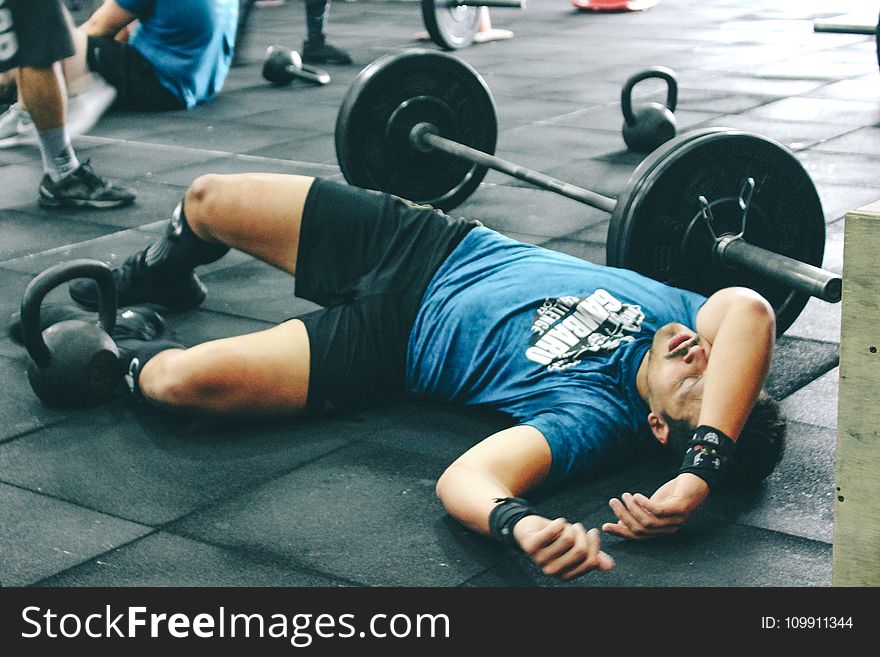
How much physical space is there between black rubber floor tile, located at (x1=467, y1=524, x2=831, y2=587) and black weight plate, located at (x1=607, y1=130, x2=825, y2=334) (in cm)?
80

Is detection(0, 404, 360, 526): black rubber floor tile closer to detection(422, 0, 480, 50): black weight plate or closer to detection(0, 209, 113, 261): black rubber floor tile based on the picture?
detection(0, 209, 113, 261): black rubber floor tile

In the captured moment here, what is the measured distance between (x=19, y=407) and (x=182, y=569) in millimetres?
811

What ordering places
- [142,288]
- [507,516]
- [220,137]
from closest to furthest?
1. [507,516]
2. [142,288]
3. [220,137]

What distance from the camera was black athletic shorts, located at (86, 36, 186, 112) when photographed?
18.0 ft

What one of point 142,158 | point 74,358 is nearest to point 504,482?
point 74,358

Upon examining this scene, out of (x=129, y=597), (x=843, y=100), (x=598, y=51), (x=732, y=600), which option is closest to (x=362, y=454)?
(x=129, y=597)

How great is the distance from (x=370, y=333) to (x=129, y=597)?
30.1 inches

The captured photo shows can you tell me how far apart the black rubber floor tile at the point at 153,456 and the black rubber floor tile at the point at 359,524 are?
63mm

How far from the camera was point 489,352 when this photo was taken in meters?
2.31

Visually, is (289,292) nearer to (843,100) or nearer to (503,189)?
(503,189)

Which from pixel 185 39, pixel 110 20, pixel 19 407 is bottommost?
pixel 19 407

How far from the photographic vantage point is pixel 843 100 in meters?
5.62

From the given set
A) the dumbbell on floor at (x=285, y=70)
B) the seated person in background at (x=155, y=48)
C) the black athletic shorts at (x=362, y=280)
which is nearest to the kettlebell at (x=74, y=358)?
the black athletic shorts at (x=362, y=280)

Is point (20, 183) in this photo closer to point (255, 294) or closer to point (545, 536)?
point (255, 294)
